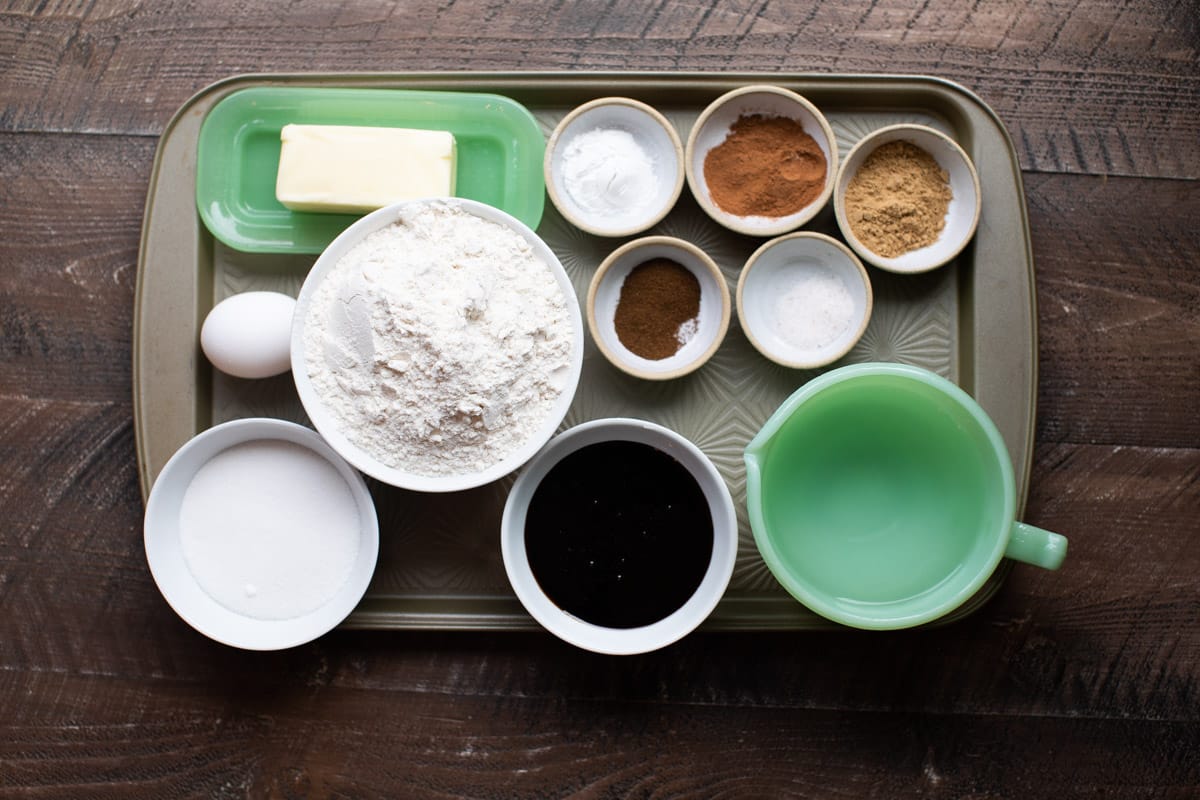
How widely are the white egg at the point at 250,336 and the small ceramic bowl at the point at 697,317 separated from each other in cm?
43

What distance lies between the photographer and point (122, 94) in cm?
129

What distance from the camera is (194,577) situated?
117 centimetres

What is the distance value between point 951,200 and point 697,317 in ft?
1.35

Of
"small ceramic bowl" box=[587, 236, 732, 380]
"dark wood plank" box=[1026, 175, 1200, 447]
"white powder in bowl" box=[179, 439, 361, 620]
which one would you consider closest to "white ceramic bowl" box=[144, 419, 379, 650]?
"white powder in bowl" box=[179, 439, 361, 620]

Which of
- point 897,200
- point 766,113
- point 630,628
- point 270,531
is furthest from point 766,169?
point 270,531

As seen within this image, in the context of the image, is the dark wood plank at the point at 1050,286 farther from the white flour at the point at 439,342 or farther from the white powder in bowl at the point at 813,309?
the white flour at the point at 439,342

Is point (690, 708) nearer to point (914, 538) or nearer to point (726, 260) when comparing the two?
point (914, 538)

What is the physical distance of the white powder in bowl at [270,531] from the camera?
116cm

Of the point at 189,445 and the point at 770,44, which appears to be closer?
the point at 189,445

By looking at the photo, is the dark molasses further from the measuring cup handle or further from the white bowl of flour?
the measuring cup handle

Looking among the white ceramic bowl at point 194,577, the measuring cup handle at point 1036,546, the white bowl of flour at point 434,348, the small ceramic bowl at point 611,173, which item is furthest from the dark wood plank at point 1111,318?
the white ceramic bowl at point 194,577

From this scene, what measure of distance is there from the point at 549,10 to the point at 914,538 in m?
0.96

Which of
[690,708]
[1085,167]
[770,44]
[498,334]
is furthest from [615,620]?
[1085,167]

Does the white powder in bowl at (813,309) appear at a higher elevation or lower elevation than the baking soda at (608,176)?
lower
